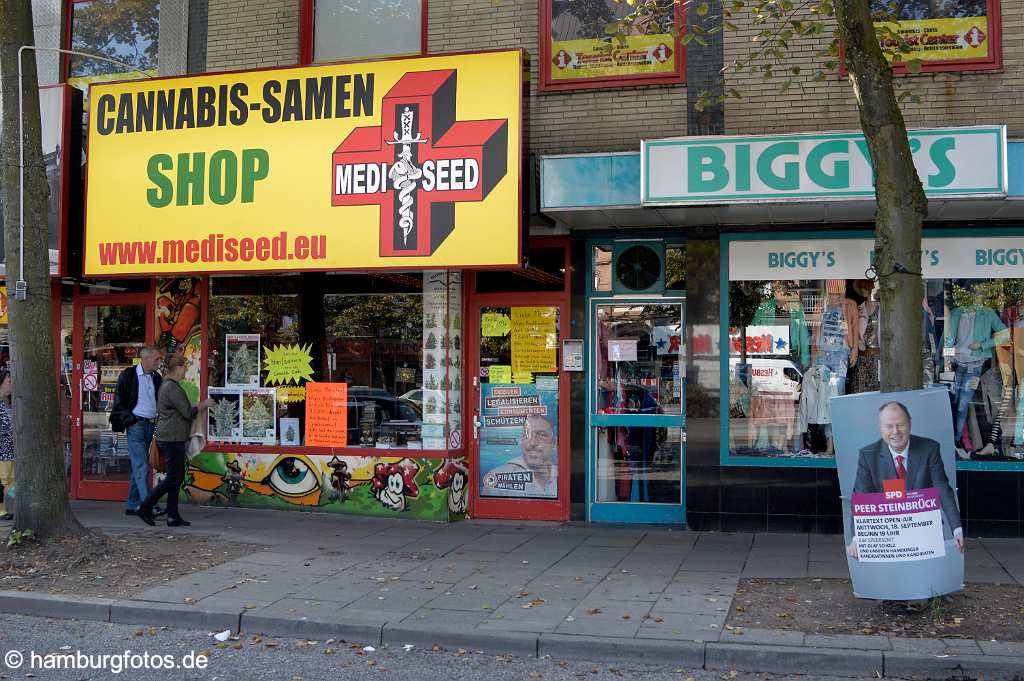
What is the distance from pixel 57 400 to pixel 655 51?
6.81 metres

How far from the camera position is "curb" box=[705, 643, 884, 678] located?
5.59 metres

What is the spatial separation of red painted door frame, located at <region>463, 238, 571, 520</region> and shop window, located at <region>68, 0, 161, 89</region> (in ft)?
16.6

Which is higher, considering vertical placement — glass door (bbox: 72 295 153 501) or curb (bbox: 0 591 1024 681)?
glass door (bbox: 72 295 153 501)

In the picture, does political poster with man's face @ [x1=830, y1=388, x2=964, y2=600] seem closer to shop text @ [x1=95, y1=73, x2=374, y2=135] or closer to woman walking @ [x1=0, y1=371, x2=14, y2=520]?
shop text @ [x1=95, y1=73, x2=374, y2=135]

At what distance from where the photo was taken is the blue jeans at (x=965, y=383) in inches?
367

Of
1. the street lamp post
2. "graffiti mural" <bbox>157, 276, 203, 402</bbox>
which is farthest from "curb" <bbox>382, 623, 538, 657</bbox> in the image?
"graffiti mural" <bbox>157, 276, 203, 402</bbox>

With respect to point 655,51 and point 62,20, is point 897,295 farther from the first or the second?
point 62,20

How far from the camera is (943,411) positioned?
20.6 ft

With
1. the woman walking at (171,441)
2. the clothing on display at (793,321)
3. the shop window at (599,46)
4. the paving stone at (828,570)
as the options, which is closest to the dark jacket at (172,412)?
the woman walking at (171,441)

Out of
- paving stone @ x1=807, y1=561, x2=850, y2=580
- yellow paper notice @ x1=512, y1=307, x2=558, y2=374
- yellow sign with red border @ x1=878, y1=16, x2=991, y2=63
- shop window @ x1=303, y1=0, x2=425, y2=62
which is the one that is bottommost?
paving stone @ x1=807, y1=561, x2=850, y2=580

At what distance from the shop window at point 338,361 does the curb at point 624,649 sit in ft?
13.9

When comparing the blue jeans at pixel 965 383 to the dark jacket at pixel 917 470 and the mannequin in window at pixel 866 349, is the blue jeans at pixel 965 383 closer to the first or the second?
the mannequin in window at pixel 866 349

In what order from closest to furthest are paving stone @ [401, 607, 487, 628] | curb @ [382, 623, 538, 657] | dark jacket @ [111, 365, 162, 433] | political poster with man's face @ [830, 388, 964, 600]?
curb @ [382, 623, 538, 657] → political poster with man's face @ [830, 388, 964, 600] → paving stone @ [401, 607, 487, 628] → dark jacket @ [111, 365, 162, 433]

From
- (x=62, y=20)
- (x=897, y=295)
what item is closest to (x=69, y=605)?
(x=897, y=295)
